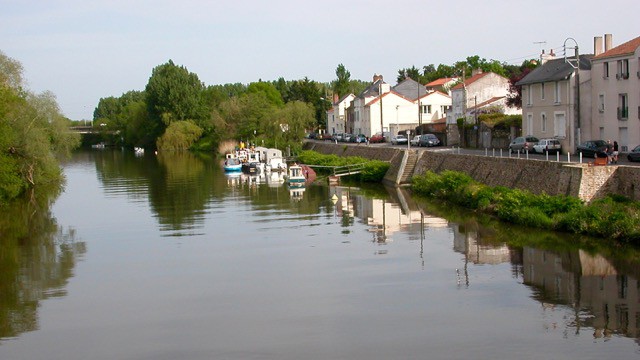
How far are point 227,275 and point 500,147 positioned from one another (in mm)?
34252

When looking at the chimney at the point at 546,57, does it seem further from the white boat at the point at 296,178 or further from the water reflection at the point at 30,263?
the water reflection at the point at 30,263

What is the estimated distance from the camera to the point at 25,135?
51.4 m

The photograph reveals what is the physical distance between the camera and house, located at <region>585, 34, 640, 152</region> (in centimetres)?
4312

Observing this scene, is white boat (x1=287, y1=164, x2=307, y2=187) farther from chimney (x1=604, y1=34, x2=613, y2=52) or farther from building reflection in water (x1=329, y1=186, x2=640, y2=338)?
chimney (x1=604, y1=34, x2=613, y2=52)

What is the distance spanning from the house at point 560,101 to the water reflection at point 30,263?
28275 mm

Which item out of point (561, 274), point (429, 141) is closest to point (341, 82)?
point (429, 141)

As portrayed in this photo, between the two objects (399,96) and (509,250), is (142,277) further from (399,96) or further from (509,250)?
(399,96)

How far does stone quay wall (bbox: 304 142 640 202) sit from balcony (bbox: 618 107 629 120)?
24.8 feet

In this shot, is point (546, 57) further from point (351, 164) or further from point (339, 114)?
point (339, 114)

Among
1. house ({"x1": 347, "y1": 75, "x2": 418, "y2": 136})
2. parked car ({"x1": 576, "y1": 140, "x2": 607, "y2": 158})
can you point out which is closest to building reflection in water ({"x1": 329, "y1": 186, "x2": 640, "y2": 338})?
parked car ({"x1": 576, "y1": 140, "x2": 607, "y2": 158})

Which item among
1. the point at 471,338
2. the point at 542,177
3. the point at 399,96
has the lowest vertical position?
the point at 471,338

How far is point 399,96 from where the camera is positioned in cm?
9000

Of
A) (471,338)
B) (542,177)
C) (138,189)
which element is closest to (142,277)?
(471,338)

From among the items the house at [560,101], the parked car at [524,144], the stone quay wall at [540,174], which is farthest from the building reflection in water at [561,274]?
the house at [560,101]
